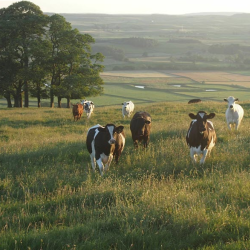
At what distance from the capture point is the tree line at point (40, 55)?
38656 mm

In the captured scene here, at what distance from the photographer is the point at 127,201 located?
729 centimetres

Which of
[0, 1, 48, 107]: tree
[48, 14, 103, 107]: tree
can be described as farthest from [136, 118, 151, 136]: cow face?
[0, 1, 48, 107]: tree

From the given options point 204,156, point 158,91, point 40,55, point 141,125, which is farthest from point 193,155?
point 158,91

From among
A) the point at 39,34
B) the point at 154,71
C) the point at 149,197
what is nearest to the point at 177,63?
the point at 154,71

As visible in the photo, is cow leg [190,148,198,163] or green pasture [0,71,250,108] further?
green pasture [0,71,250,108]

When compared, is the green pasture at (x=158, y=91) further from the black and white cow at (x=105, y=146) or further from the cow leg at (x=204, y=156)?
the cow leg at (x=204, y=156)

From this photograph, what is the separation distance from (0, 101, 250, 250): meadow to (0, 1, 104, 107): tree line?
2682cm

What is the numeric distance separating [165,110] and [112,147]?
64.4ft

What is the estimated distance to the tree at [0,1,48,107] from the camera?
38.4m

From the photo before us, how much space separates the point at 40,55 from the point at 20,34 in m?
3.54

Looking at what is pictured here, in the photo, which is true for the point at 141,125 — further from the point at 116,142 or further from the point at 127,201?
the point at 127,201

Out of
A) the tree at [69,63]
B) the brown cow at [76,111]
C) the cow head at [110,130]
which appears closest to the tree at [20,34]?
the tree at [69,63]

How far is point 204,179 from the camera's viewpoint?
9414mm

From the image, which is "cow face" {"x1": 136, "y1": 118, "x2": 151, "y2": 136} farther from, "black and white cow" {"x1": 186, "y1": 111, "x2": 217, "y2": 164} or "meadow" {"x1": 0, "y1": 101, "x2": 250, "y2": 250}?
"black and white cow" {"x1": 186, "y1": 111, "x2": 217, "y2": 164}
